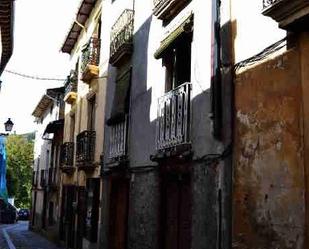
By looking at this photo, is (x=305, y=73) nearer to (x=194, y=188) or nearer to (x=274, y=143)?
(x=274, y=143)

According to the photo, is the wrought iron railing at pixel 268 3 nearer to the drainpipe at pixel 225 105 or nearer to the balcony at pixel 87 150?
the drainpipe at pixel 225 105

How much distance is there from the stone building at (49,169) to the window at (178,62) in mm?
12918

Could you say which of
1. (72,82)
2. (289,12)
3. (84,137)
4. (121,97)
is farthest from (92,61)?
(289,12)

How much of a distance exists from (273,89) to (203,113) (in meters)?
1.94

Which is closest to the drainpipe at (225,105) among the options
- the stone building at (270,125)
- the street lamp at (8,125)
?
the stone building at (270,125)

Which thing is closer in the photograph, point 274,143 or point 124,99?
point 274,143

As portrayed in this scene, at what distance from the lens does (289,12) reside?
532 centimetres

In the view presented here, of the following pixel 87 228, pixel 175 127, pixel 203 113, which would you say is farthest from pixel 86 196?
pixel 203 113

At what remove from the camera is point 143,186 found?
34.0ft

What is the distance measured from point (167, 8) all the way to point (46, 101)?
70.3 feet

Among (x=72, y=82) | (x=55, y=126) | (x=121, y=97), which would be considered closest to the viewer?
(x=121, y=97)

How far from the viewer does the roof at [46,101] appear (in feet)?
86.9

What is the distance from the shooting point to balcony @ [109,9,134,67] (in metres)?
12.2

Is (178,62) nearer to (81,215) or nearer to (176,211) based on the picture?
(176,211)
